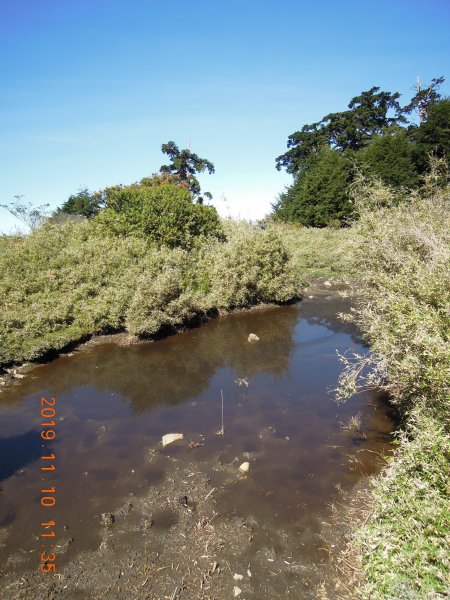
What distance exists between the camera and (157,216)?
25156 millimetres

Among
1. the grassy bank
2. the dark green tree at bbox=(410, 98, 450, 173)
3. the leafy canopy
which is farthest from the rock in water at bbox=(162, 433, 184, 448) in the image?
the dark green tree at bbox=(410, 98, 450, 173)

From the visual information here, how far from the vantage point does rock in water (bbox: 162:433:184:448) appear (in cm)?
1036

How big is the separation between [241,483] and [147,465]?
2.59m

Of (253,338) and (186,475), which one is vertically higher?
(253,338)

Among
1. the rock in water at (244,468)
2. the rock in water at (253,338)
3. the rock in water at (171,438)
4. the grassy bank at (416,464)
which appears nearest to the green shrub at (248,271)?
the rock in water at (253,338)

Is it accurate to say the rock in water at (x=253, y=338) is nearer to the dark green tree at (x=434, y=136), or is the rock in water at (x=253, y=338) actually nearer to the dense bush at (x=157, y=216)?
the dense bush at (x=157, y=216)

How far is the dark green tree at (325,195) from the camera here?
44312mm

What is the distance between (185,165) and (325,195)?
18291 mm

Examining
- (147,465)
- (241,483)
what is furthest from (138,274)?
(241,483)

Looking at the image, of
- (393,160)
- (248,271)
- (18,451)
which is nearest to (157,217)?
(248,271)

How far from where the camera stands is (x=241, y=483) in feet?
28.1

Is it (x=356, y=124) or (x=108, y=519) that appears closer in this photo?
(x=108, y=519)

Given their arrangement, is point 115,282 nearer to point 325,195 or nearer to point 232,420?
point 232,420

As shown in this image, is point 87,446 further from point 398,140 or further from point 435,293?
point 398,140
